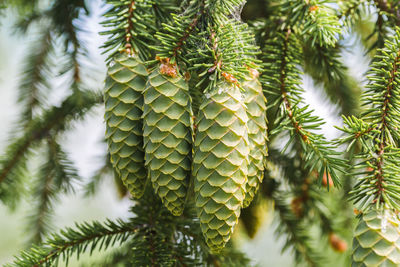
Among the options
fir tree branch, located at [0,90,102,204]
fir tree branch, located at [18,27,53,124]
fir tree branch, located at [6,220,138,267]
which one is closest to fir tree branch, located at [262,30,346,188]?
fir tree branch, located at [6,220,138,267]

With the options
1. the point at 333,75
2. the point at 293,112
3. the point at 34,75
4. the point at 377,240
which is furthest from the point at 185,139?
the point at 34,75

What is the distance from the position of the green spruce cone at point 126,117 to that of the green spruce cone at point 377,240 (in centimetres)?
35

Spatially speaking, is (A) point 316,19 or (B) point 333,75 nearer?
(A) point 316,19

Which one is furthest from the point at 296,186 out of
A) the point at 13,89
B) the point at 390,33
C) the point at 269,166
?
the point at 13,89

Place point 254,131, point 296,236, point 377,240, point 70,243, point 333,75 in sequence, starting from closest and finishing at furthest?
point 377,240 < point 254,131 < point 70,243 < point 333,75 < point 296,236

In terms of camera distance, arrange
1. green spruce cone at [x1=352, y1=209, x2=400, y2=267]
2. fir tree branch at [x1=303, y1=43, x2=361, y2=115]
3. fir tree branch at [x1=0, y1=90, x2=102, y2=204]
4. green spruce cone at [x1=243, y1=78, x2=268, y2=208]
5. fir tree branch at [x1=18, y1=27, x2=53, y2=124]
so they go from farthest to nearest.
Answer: fir tree branch at [x1=18, y1=27, x2=53, y2=124] → fir tree branch at [x1=0, y1=90, x2=102, y2=204] → fir tree branch at [x1=303, y1=43, x2=361, y2=115] → green spruce cone at [x1=243, y1=78, x2=268, y2=208] → green spruce cone at [x1=352, y1=209, x2=400, y2=267]

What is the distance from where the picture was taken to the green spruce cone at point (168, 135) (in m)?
0.57

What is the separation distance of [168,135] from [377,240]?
1.06 ft

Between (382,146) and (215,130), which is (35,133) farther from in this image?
(382,146)

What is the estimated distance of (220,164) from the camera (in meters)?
0.55

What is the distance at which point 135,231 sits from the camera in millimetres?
764

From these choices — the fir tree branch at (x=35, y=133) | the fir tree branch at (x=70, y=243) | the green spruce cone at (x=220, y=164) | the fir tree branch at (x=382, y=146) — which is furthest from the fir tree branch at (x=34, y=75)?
the fir tree branch at (x=382, y=146)

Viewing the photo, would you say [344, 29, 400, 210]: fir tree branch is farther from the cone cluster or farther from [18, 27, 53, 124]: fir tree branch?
[18, 27, 53, 124]: fir tree branch

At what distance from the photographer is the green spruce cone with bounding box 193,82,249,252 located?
0.55m
